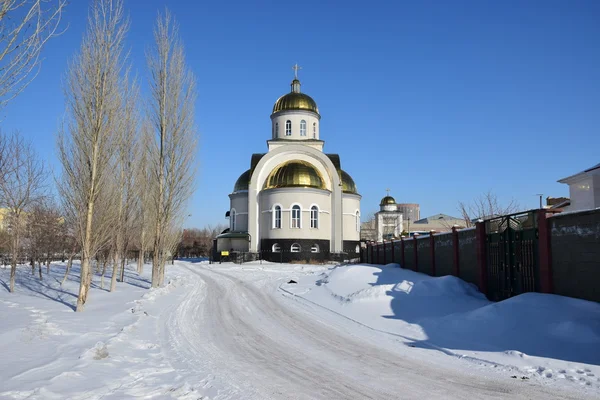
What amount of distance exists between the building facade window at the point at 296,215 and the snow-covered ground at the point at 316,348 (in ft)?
85.5

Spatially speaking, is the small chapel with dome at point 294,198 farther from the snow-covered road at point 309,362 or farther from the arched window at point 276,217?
the snow-covered road at point 309,362

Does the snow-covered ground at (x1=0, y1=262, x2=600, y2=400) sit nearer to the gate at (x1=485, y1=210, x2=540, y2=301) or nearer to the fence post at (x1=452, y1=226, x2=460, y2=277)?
the gate at (x1=485, y1=210, x2=540, y2=301)

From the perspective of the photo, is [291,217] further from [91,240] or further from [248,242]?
[91,240]

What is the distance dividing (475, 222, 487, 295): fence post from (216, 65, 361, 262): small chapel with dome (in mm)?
27250

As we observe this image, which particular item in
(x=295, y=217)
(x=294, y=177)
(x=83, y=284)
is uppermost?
(x=294, y=177)

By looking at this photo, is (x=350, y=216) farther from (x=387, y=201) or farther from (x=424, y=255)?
(x=387, y=201)

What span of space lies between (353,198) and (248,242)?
11.4 meters

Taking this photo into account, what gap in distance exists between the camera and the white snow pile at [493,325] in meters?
7.41

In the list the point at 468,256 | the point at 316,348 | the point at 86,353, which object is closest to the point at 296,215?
the point at 468,256

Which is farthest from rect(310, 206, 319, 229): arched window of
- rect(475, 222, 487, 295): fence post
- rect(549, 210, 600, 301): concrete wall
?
rect(549, 210, 600, 301): concrete wall

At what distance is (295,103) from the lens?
1827 inches

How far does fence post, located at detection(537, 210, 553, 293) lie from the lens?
10.5 m

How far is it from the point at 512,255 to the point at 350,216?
33.5 meters

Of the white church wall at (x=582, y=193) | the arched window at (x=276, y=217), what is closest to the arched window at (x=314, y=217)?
the arched window at (x=276, y=217)
